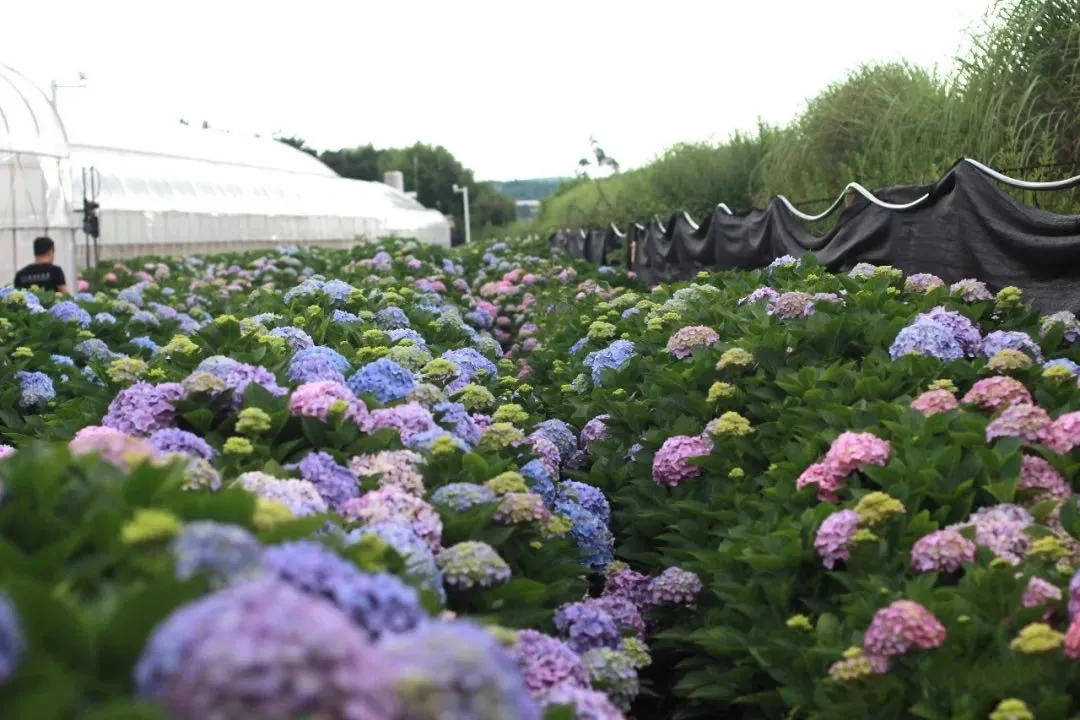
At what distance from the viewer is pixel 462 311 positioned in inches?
394

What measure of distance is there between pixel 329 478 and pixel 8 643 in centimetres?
175

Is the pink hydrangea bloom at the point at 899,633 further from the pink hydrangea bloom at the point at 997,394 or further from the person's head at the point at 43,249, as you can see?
the person's head at the point at 43,249

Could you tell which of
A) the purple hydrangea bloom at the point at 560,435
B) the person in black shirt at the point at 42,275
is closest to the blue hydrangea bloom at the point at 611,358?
the purple hydrangea bloom at the point at 560,435

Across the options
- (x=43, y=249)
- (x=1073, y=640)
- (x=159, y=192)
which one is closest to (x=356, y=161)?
(x=159, y=192)

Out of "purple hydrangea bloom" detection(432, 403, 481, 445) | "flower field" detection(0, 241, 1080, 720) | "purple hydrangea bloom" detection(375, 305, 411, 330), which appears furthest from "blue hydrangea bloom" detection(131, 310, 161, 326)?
"purple hydrangea bloom" detection(432, 403, 481, 445)

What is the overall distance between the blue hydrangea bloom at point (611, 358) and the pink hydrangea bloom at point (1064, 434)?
7.94 ft

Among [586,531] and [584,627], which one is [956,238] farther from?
[584,627]

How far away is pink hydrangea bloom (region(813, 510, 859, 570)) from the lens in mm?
3533

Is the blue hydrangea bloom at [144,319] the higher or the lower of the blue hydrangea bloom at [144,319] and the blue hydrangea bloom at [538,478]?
the higher

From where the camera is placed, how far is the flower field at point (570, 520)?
1576 mm

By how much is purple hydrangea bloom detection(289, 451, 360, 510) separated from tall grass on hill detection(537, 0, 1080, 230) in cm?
464

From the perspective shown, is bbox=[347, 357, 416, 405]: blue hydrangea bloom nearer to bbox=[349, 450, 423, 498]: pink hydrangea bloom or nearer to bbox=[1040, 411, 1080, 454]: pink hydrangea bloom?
bbox=[349, 450, 423, 498]: pink hydrangea bloom

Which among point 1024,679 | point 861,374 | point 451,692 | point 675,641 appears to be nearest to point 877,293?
point 861,374

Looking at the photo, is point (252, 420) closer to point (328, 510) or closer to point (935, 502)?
point (328, 510)
